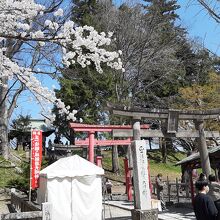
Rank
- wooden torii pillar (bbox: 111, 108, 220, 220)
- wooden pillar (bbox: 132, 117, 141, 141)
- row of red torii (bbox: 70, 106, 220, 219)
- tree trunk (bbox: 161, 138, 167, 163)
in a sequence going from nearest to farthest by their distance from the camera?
row of red torii (bbox: 70, 106, 220, 219) → wooden pillar (bbox: 132, 117, 141, 141) → wooden torii pillar (bbox: 111, 108, 220, 220) → tree trunk (bbox: 161, 138, 167, 163)

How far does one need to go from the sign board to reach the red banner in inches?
234

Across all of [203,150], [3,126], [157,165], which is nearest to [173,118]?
[203,150]

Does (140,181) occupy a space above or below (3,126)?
below

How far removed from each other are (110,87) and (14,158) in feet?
29.7

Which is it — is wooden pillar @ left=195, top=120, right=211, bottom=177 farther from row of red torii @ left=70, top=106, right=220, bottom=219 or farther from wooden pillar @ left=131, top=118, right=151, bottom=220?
wooden pillar @ left=131, top=118, right=151, bottom=220

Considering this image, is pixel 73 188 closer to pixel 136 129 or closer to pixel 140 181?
pixel 136 129

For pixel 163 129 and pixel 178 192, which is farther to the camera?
pixel 178 192

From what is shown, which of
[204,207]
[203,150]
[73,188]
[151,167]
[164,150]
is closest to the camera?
[204,207]

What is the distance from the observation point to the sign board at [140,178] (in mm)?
8750

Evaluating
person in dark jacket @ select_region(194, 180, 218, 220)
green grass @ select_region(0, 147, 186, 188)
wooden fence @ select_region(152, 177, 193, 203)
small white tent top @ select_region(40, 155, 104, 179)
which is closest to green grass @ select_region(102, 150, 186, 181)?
green grass @ select_region(0, 147, 186, 188)

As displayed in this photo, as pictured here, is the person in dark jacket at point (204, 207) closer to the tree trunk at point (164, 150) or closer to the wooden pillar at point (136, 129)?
the wooden pillar at point (136, 129)

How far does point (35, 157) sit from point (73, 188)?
9.39ft

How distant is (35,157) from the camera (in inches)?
564

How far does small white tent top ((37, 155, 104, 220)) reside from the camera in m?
12.0
